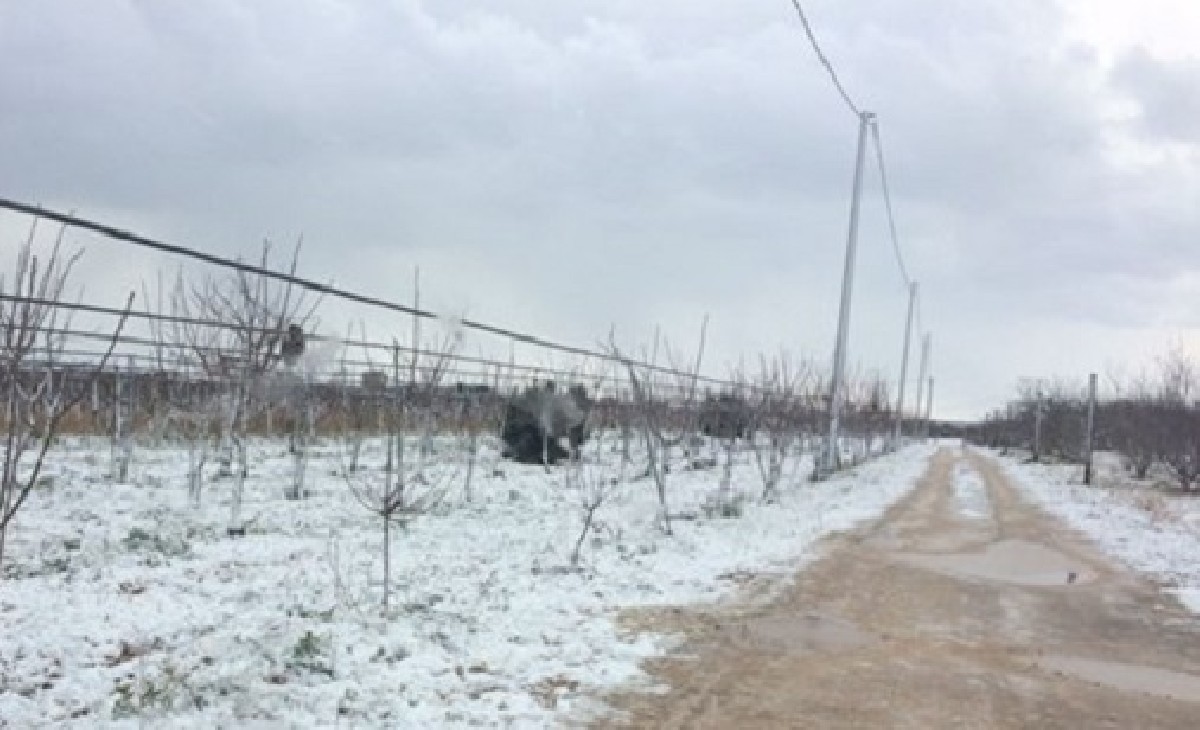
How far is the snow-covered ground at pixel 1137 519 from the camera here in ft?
46.0

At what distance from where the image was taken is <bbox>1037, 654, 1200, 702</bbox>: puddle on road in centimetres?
753

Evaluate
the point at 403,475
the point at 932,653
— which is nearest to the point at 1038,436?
the point at 403,475

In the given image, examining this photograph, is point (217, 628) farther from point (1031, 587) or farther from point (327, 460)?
point (327, 460)

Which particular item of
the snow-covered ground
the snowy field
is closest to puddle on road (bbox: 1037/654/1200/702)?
the snowy field

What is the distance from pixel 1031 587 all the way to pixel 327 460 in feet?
46.3

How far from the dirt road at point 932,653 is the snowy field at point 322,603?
501mm

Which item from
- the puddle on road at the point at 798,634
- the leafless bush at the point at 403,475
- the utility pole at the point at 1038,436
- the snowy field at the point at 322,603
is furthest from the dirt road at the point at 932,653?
the utility pole at the point at 1038,436

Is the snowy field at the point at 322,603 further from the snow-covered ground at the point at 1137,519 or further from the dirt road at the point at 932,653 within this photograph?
the snow-covered ground at the point at 1137,519

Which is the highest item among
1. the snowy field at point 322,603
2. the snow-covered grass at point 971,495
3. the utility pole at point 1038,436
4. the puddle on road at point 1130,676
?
the utility pole at point 1038,436

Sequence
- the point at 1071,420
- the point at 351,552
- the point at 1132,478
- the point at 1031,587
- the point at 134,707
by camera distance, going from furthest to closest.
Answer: the point at 1071,420
the point at 1132,478
the point at 1031,587
the point at 351,552
the point at 134,707

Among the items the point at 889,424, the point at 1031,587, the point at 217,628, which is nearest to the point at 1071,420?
the point at 889,424

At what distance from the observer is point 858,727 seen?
607cm

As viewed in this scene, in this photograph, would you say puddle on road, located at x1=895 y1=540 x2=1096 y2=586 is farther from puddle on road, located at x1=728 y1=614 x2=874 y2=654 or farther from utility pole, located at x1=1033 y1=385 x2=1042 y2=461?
utility pole, located at x1=1033 y1=385 x2=1042 y2=461

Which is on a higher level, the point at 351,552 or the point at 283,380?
the point at 283,380
